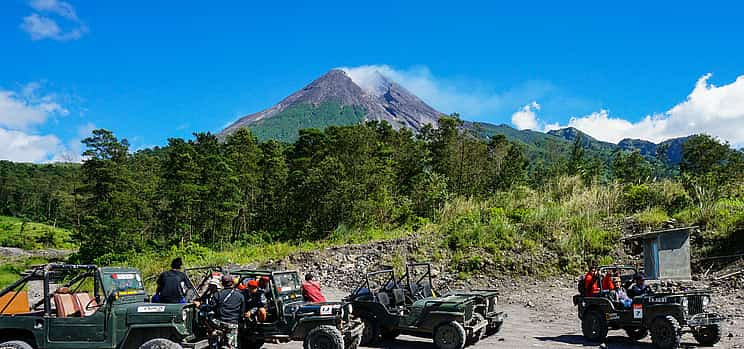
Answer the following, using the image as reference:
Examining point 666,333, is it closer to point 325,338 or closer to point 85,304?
point 325,338

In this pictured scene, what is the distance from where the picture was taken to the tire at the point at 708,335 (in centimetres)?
1053

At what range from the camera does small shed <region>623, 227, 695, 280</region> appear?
16.7 metres

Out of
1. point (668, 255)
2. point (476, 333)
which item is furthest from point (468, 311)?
point (668, 255)

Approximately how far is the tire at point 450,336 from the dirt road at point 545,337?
752 mm

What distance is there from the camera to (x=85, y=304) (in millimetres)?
9500

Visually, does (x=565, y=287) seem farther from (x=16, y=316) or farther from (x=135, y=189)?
(x=135, y=189)

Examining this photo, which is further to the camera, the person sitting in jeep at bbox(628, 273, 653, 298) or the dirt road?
the person sitting in jeep at bbox(628, 273, 653, 298)

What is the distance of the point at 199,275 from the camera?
23.2 meters

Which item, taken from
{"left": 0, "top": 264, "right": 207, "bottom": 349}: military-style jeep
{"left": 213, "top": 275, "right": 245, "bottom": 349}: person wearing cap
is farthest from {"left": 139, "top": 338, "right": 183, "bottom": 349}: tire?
{"left": 213, "top": 275, "right": 245, "bottom": 349}: person wearing cap

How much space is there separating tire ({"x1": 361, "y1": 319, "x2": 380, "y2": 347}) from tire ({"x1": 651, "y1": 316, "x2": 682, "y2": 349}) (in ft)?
17.9

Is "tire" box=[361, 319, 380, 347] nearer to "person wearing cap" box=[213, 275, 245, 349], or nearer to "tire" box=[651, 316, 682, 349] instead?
"person wearing cap" box=[213, 275, 245, 349]

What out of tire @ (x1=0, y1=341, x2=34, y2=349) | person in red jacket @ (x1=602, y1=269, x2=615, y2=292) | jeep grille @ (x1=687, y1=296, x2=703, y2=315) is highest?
person in red jacket @ (x1=602, y1=269, x2=615, y2=292)

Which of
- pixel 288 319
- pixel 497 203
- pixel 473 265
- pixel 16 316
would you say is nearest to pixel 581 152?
pixel 497 203

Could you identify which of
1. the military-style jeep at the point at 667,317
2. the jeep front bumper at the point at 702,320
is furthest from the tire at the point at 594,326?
the jeep front bumper at the point at 702,320
